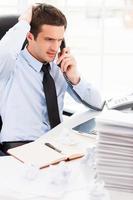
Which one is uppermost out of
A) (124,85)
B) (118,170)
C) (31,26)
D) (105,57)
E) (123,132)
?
(31,26)

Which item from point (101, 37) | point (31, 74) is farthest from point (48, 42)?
point (101, 37)

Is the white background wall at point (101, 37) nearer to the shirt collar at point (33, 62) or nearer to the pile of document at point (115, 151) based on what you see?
the shirt collar at point (33, 62)

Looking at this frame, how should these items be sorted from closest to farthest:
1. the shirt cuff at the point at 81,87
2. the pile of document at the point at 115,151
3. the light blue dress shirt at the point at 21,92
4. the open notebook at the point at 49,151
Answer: the pile of document at the point at 115,151 → the open notebook at the point at 49,151 → the light blue dress shirt at the point at 21,92 → the shirt cuff at the point at 81,87

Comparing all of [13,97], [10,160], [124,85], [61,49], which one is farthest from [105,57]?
[10,160]

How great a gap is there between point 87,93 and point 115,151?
2.78ft

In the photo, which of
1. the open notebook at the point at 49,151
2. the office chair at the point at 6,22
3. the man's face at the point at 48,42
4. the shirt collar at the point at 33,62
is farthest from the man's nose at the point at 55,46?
the open notebook at the point at 49,151

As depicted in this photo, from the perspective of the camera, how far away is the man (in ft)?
5.73

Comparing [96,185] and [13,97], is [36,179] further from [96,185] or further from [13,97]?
[13,97]

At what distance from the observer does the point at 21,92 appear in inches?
70.6

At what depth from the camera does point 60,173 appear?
3.67 ft

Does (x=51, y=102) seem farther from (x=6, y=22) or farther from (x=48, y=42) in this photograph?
(x=6, y=22)

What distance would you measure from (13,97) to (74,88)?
30cm

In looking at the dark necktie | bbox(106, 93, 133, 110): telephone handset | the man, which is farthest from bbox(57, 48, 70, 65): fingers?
bbox(106, 93, 133, 110): telephone handset

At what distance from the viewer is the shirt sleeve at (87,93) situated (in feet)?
6.07
